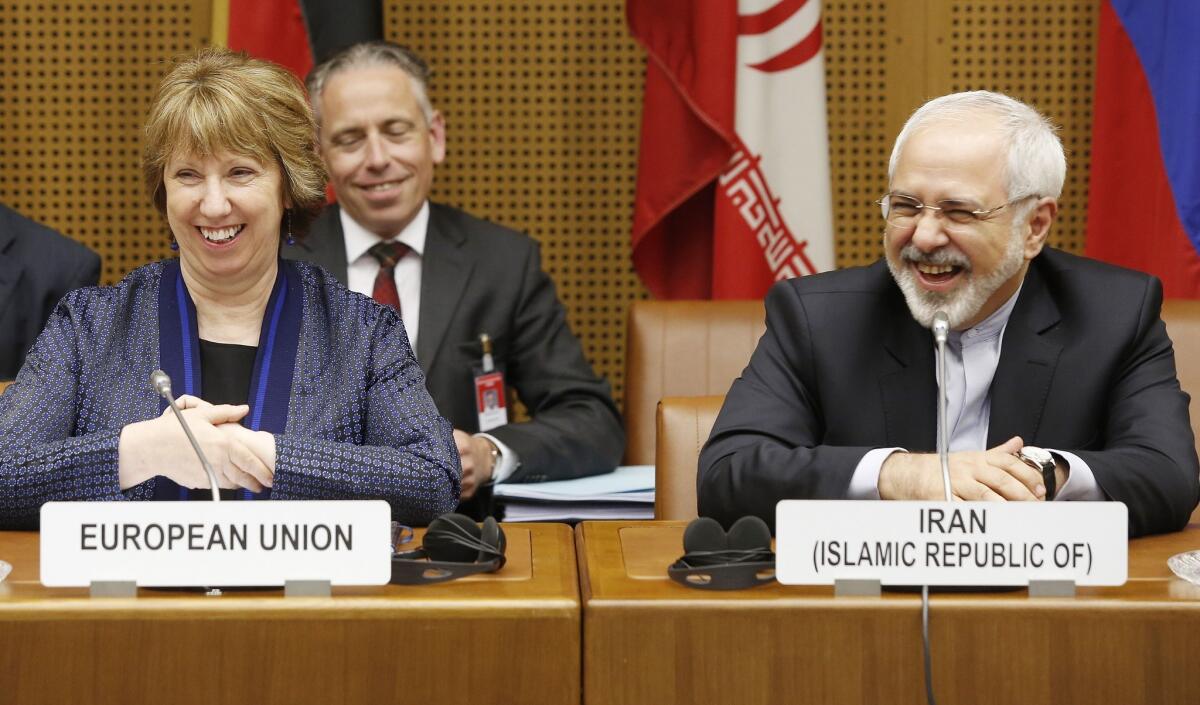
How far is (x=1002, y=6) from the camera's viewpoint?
4234mm

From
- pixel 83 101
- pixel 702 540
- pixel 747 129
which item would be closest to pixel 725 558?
pixel 702 540

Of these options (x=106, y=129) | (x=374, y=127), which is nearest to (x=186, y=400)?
(x=374, y=127)

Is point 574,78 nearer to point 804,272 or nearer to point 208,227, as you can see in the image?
point 804,272

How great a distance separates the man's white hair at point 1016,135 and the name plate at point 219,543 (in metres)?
1.18

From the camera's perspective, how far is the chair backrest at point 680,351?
314 centimetres

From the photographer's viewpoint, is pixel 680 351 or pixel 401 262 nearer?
pixel 680 351

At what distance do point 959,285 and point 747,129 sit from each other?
64.0 inches

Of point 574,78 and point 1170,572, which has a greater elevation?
point 574,78

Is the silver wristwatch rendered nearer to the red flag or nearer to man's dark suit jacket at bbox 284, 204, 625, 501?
man's dark suit jacket at bbox 284, 204, 625, 501

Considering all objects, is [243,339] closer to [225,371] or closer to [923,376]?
[225,371]

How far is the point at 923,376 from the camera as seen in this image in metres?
2.30

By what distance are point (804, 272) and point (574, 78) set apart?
3.44 feet

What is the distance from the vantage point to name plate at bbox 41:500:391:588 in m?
1.52

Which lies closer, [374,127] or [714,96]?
[374,127]
